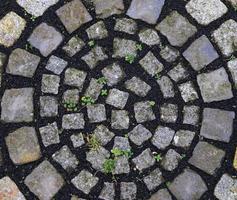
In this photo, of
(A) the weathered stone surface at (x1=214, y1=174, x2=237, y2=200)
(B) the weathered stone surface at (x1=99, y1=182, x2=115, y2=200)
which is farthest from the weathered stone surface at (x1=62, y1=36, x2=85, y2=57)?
(A) the weathered stone surface at (x1=214, y1=174, x2=237, y2=200)

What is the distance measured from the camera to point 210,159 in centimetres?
409

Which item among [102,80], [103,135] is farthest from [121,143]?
[102,80]

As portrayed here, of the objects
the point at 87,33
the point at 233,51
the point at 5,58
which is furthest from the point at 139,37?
the point at 5,58

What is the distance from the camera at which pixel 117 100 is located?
418 centimetres

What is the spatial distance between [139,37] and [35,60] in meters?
0.80

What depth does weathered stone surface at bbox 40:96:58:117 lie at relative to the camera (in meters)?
4.16

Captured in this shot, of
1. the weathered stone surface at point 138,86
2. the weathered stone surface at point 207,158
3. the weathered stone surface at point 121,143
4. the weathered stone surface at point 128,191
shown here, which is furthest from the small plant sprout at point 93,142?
the weathered stone surface at point 207,158

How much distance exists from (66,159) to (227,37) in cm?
151

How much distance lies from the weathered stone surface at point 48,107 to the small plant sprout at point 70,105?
67 mm

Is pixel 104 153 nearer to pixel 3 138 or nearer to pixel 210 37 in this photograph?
pixel 3 138

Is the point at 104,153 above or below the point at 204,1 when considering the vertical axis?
below

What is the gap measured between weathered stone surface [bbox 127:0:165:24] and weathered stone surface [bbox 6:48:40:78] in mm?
805

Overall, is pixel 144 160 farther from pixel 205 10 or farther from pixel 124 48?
pixel 205 10

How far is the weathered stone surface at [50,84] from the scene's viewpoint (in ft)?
13.8
